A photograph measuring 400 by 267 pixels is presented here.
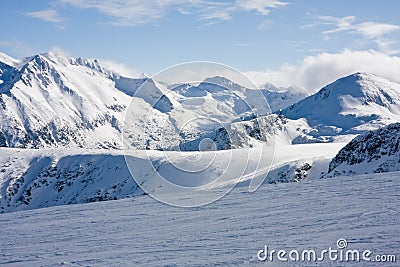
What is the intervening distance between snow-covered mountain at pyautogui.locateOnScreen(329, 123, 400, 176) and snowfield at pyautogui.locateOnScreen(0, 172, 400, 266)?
824 inches

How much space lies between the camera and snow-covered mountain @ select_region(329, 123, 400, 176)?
44031mm

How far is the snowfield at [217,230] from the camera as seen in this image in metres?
12.7

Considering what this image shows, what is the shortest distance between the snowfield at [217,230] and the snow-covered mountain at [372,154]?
20940 millimetres

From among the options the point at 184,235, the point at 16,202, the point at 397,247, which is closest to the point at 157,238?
the point at 184,235

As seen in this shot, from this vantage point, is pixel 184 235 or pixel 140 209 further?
pixel 140 209

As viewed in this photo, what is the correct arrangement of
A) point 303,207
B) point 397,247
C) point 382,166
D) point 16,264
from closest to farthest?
1. point 397,247
2. point 16,264
3. point 303,207
4. point 382,166

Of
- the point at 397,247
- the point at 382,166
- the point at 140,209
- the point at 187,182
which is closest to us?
the point at 397,247

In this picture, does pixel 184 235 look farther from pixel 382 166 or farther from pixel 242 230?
pixel 382 166

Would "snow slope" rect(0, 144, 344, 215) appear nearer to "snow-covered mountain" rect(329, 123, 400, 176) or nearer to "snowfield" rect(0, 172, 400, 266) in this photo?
"snow-covered mountain" rect(329, 123, 400, 176)

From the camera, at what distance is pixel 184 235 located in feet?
51.5

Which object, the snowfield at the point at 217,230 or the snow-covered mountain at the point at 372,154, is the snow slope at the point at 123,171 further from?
the snowfield at the point at 217,230

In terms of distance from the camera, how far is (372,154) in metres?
48.7

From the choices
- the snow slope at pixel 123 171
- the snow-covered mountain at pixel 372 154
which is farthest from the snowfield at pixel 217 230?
the snow slope at pixel 123 171

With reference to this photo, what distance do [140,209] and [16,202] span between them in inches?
3913
